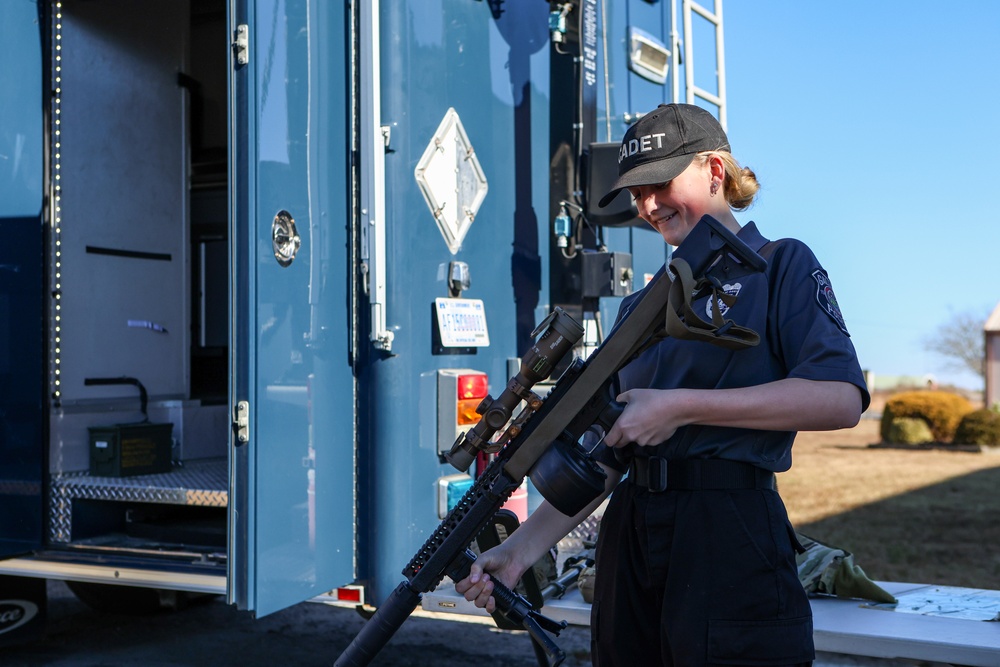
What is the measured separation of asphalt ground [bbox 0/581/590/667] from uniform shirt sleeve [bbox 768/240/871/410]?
294cm

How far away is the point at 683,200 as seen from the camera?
77.2 inches

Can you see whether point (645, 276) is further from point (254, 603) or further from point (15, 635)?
point (15, 635)

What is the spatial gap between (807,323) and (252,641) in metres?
4.09

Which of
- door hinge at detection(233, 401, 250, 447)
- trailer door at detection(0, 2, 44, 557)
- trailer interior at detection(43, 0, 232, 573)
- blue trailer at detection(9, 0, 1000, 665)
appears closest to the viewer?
door hinge at detection(233, 401, 250, 447)

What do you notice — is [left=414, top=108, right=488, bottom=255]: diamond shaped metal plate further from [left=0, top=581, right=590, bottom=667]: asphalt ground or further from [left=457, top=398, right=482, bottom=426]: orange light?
[left=0, top=581, right=590, bottom=667]: asphalt ground

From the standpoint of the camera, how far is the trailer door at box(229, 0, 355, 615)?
3.02m

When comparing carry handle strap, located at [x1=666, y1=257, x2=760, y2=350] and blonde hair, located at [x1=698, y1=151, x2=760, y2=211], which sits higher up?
blonde hair, located at [x1=698, y1=151, x2=760, y2=211]

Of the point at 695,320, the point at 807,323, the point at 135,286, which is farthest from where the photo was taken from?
the point at 135,286

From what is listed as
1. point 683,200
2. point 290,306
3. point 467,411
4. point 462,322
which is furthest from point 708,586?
point 462,322

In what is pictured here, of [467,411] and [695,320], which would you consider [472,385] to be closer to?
[467,411]

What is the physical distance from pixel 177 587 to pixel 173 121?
2.73m

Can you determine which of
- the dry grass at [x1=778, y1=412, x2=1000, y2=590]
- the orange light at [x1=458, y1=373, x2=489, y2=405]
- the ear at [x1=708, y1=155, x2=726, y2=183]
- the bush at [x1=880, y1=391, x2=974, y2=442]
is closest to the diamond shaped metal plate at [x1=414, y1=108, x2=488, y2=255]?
the orange light at [x1=458, y1=373, x2=489, y2=405]

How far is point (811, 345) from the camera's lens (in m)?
1.80

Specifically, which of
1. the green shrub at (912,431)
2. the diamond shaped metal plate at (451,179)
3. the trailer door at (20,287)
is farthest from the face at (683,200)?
the green shrub at (912,431)
